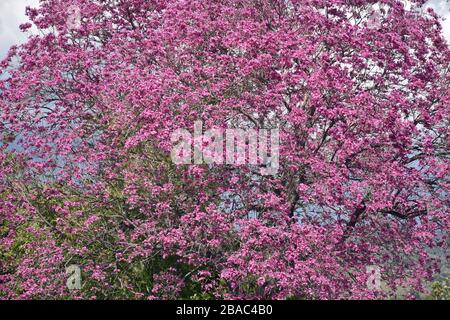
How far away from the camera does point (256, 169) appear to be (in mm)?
13250

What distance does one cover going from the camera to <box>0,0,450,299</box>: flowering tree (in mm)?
12320

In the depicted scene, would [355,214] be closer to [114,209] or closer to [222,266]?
[222,266]

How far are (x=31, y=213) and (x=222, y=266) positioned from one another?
5770 millimetres

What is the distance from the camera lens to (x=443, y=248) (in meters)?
13.7
